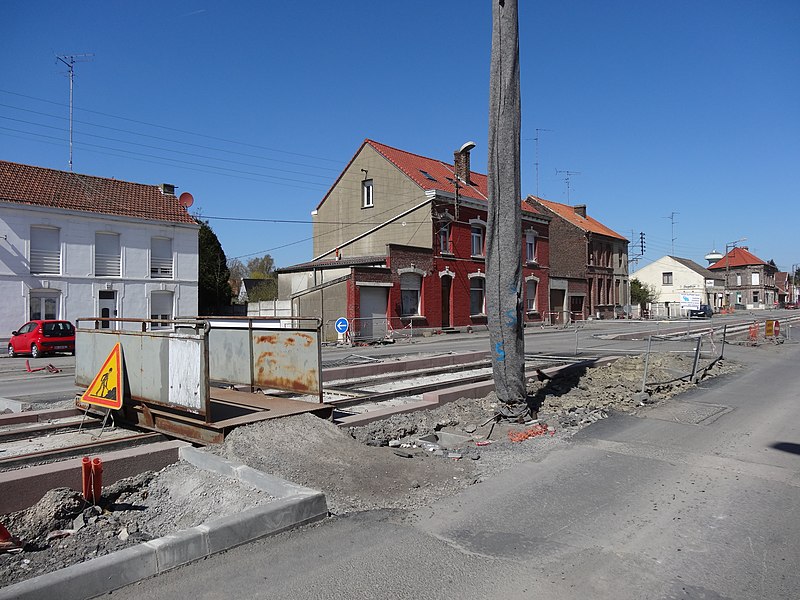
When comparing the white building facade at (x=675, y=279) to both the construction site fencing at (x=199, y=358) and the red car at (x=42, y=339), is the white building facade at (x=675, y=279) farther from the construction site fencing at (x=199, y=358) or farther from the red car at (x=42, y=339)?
the construction site fencing at (x=199, y=358)

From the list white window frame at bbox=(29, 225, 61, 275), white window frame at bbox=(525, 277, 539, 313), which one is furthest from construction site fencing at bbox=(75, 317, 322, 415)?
white window frame at bbox=(525, 277, 539, 313)

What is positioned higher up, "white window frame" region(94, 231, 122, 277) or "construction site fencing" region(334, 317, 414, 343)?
"white window frame" region(94, 231, 122, 277)

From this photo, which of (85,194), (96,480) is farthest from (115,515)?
(85,194)

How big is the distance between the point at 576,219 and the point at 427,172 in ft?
75.7

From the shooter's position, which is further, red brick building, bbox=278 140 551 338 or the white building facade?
the white building facade

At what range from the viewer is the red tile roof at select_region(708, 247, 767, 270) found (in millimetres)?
99750

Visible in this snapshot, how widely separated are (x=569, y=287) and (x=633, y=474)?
4744cm

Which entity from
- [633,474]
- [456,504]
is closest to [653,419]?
[633,474]

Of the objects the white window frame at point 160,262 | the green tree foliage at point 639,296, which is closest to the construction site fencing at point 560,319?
the green tree foliage at point 639,296

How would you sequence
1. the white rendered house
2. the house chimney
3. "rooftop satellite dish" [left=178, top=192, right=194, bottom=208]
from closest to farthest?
the white rendered house
"rooftop satellite dish" [left=178, top=192, right=194, bottom=208]
the house chimney

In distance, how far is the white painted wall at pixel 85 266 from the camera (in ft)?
92.5

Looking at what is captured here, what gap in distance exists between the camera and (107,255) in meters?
31.8

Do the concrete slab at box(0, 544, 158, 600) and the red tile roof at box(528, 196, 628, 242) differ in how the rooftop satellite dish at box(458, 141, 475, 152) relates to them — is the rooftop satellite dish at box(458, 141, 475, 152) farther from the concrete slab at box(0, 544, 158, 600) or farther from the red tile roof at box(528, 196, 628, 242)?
the concrete slab at box(0, 544, 158, 600)

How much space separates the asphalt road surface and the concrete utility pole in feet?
7.01
